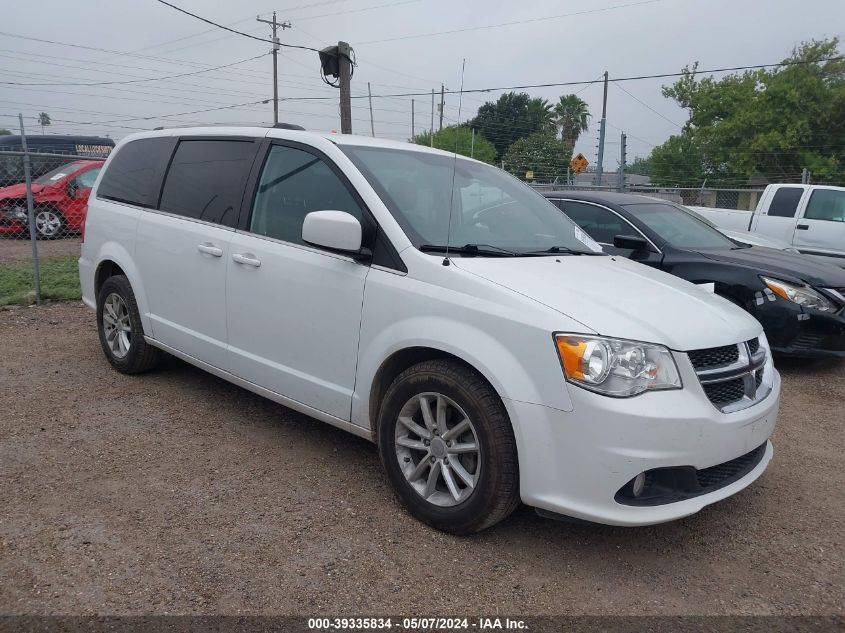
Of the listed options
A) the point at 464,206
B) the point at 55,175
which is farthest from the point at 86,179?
the point at 464,206

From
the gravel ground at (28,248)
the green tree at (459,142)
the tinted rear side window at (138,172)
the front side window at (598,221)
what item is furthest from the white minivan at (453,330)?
the gravel ground at (28,248)

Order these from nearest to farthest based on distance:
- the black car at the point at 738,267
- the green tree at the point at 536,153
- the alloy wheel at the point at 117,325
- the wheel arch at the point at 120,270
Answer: the wheel arch at the point at 120,270 → the alloy wheel at the point at 117,325 → the black car at the point at 738,267 → the green tree at the point at 536,153

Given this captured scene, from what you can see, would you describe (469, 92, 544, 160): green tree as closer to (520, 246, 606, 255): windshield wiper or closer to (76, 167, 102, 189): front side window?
(76, 167, 102, 189): front side window

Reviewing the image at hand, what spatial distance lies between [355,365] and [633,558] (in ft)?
4.98

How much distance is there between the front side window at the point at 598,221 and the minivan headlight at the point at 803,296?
4.44ft

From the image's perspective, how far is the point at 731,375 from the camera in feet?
9.80

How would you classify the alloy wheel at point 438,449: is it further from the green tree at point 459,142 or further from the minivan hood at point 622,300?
the green tree at point 459,142

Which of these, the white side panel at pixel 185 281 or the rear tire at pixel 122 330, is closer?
the white side panel at pixel 185 281

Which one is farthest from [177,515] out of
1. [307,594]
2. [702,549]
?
[702,549]

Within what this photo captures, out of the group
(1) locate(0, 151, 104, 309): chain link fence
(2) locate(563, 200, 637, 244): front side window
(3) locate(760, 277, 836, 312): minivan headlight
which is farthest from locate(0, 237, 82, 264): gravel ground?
(3) locate(760, 277, 836, 312): minivan headlight

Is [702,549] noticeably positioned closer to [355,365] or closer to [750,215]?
[355,365]

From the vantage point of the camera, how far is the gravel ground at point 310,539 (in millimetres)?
2646

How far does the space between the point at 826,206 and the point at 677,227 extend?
526 cm

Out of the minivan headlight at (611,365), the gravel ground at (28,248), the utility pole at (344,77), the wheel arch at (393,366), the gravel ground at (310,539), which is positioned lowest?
the gravel ground at (310,539)
